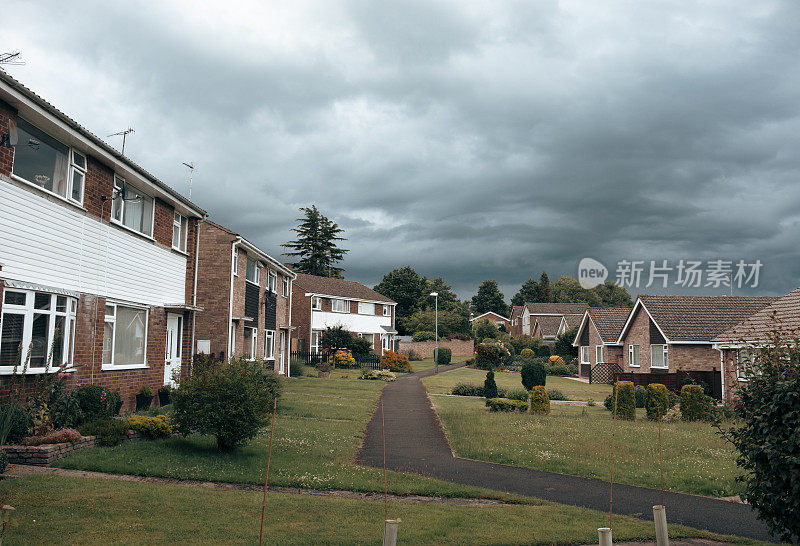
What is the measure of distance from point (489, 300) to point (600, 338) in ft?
237

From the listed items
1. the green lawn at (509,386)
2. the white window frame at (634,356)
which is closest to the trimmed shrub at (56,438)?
the green lawn at (509,386)

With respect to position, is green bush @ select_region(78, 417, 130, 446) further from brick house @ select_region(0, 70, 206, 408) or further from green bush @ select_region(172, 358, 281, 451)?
brick house @ select_region(0, 70, 206, 408)

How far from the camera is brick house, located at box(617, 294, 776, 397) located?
116ft

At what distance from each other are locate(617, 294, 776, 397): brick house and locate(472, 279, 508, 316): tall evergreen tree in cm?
7570

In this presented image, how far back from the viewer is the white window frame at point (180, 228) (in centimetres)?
2044

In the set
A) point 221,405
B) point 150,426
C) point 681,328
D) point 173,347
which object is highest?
point 681,328

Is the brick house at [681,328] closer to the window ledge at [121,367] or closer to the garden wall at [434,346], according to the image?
the window ledge at [121,367]

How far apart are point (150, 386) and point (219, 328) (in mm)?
6707

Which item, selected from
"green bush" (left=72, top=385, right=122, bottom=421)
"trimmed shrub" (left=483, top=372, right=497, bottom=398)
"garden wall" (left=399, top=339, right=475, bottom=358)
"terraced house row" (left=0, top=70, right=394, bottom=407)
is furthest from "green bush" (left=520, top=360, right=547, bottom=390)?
"garden wall" (left=399, top=339, right=475, bottom=358)

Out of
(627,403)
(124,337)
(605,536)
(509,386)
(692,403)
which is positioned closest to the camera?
(605,536)

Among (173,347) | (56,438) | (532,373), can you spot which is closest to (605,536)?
(56,438)

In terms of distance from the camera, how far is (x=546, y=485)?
1141cm

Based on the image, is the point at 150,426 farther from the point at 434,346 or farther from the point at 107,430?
the point at 434,346

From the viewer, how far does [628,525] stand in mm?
8594
